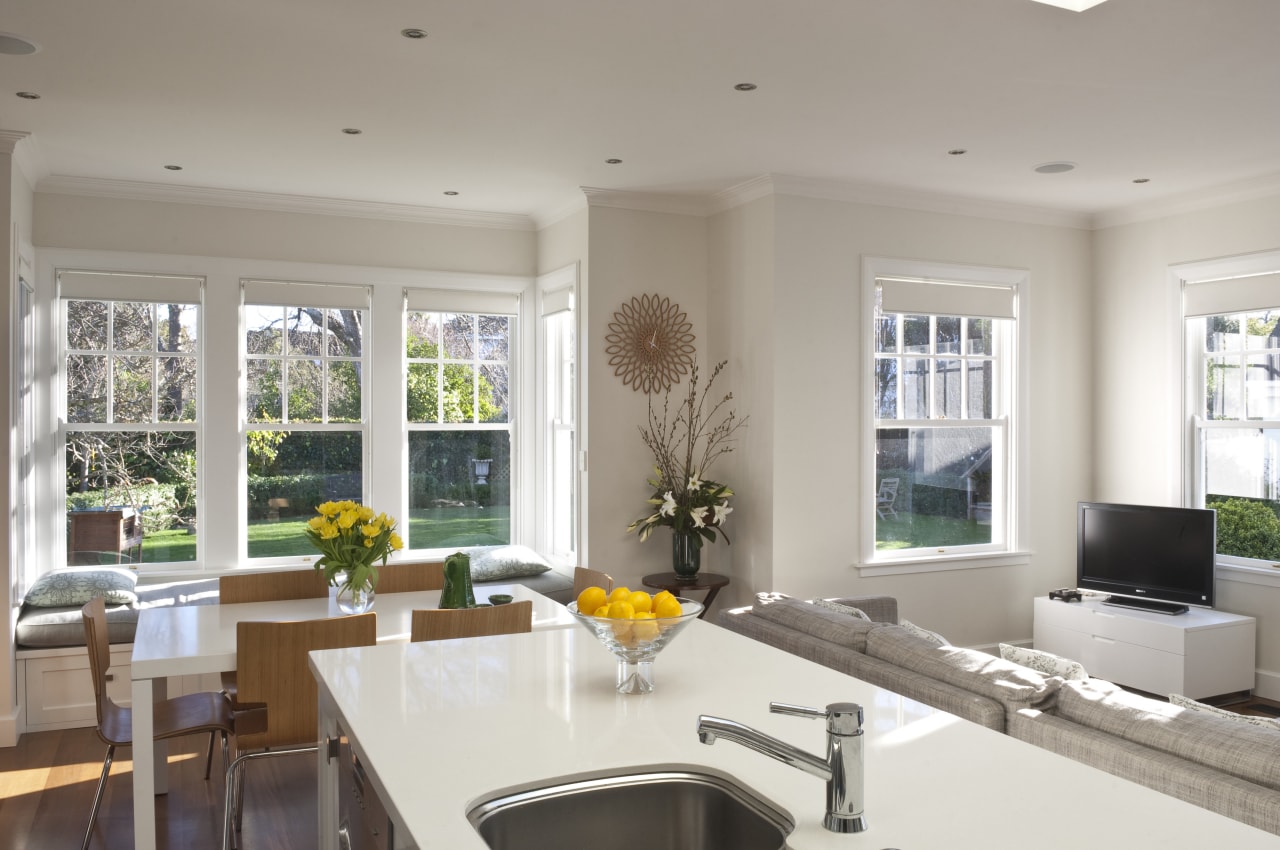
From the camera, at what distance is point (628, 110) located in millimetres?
4062

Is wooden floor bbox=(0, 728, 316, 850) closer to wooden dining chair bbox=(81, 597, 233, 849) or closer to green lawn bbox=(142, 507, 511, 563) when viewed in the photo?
wooden dining chair bbox=(81, 597, 233, 849)

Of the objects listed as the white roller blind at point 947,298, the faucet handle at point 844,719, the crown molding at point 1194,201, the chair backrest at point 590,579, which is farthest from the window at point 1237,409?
the faucet handle at point 844,719

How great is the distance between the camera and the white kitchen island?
1289 mm

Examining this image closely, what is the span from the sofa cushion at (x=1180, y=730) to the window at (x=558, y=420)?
3.61m

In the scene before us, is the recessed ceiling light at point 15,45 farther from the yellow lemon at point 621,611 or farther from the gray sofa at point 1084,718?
the gray sofa at point 1084,718

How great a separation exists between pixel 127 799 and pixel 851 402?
3.88 metres

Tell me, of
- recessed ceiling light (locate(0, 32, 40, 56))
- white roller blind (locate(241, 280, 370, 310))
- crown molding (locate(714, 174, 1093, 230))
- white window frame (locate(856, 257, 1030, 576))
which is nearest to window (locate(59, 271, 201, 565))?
white roller blind (locate(241, 280, 370, 310))

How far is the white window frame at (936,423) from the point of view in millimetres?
5516

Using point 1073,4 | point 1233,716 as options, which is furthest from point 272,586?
point 1073,4

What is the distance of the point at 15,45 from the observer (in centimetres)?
333

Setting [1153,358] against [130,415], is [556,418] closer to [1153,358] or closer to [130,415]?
[130,415]

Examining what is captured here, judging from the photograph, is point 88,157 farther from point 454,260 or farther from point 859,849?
point 859,849

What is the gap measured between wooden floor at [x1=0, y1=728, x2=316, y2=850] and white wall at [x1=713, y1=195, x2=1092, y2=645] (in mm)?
2598

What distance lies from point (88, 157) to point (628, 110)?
2743 mm
